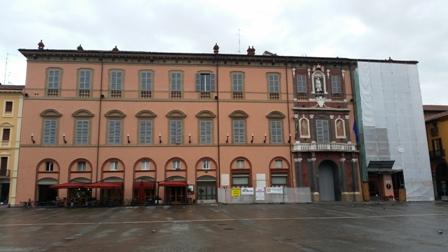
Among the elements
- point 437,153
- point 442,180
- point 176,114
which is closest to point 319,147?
point 176,114

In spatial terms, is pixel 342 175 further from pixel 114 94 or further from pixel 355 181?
pixel 114 94

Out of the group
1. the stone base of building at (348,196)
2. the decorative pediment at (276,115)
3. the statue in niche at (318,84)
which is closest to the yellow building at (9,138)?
the decorative pediment at (276,115)

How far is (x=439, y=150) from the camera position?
46594 mm

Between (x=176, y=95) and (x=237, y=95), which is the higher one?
(x=237, y=95)

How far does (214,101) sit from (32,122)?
55.3 ft

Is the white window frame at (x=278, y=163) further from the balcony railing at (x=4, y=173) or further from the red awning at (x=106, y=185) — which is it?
the balcony railing at (x=4, y=173)

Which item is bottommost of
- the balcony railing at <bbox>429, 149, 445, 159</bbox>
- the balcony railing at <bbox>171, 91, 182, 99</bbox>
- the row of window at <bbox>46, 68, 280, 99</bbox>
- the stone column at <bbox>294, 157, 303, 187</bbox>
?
the stone column at <bbox>294, 157, 303, 187</bbox>

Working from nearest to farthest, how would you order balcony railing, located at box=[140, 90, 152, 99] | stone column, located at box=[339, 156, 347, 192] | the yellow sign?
the yellow sign → balcony railing, located at box=[140, 90, 152, 99] → stone column, located at box=[339, 156, 347, 192]

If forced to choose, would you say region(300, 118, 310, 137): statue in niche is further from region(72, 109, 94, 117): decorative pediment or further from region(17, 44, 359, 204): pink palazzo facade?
region(72, 109, 94, 117): decorative pediment

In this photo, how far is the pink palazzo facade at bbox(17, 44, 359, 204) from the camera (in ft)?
120

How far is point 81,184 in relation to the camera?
34312 millimetres

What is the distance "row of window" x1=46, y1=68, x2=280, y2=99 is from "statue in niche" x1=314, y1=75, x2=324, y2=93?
12.7ft

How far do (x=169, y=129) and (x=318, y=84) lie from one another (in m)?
15.7

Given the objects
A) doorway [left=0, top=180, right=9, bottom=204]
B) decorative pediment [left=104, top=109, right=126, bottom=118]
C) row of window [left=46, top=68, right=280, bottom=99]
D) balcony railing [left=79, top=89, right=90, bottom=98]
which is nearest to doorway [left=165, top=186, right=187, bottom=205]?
decorative pediment [left=104, top=109, right=126, bottom=118]
